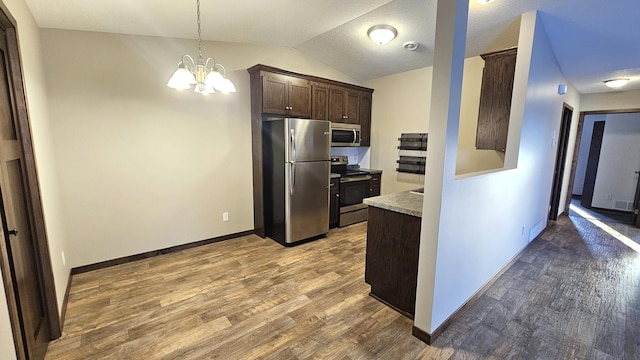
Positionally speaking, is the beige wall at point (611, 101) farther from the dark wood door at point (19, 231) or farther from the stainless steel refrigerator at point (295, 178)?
the dark wood door at point (19, 231)

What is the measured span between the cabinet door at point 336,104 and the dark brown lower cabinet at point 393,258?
94.1 inches

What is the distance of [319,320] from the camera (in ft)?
7.04

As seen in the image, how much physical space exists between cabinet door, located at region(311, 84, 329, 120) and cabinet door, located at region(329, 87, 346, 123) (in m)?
0.08

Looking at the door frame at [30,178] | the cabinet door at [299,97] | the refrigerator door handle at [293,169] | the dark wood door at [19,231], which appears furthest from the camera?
the cabinet door at [299,97]

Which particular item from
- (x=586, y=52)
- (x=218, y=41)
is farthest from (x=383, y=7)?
(x=586, y=52)

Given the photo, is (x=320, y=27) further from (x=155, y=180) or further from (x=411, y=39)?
(x=155, y=180)

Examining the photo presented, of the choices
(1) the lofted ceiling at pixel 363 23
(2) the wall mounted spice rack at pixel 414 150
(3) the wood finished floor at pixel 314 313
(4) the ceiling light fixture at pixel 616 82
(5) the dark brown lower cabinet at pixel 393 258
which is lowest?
(3) the wood finished floor at pixel 314 313

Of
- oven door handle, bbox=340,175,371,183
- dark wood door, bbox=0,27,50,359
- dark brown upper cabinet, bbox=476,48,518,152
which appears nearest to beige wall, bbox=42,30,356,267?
dark wood door, bbox=0,27,50,359

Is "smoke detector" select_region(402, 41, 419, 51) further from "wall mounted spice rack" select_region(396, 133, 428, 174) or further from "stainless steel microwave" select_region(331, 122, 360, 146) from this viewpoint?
"stainless steel microwave" select_region(331, 122, 360, 146)

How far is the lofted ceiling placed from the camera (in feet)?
7.74

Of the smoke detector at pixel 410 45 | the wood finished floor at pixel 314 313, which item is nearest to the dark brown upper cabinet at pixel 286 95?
the smoke detector at pixel 410 45

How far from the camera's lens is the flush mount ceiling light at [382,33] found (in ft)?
10.1

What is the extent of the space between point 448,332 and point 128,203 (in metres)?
3.38

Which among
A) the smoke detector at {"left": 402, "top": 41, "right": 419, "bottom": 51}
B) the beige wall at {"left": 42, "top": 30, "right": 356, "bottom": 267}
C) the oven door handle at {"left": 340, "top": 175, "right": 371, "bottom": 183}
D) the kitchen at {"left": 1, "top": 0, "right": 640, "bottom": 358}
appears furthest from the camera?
the oven door handle at {"left": 340, "top": 175, "right": 371, "bottom": 183}
